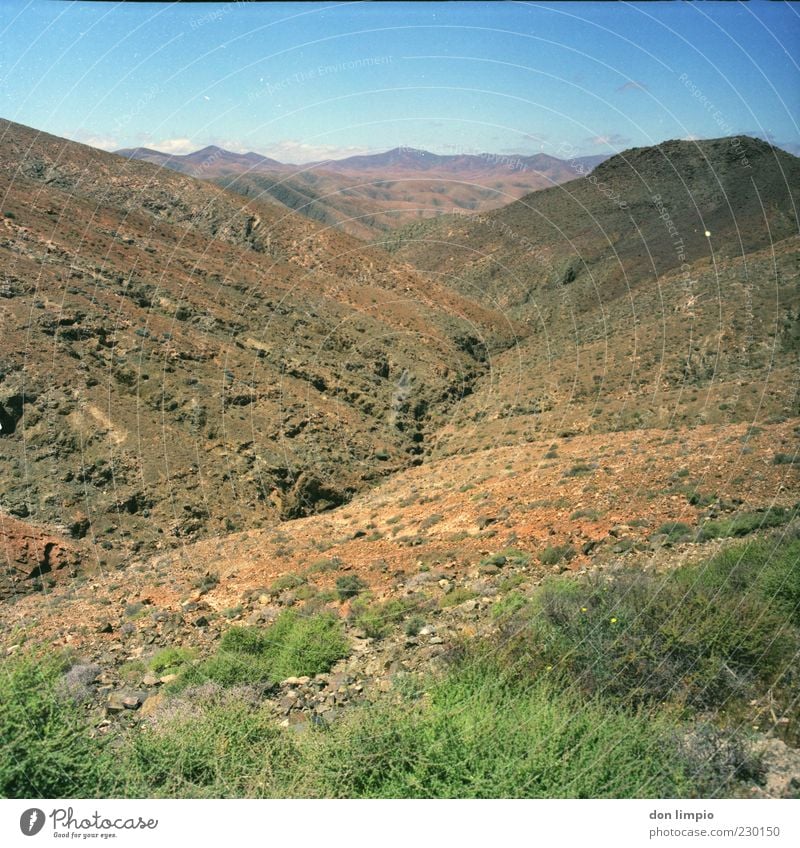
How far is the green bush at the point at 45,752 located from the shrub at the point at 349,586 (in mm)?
4973

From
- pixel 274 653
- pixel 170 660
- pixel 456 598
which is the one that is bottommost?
pixel 170 660

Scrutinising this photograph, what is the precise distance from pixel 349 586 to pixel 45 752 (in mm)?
5917

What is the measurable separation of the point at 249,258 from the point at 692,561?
31.8 m

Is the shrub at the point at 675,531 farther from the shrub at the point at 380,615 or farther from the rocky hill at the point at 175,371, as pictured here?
the rocky hill at the point at 175,371

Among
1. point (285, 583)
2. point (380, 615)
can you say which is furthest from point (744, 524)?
point (285, 583)

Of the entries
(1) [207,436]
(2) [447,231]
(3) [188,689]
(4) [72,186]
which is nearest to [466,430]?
(1) [207,436]

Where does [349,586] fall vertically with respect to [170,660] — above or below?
above

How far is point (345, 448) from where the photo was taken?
2489 centimetres

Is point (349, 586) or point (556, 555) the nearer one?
point (556, 555)

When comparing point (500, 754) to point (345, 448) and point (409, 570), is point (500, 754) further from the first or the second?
point (345, 448)

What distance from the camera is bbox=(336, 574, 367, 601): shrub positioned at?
468 inches

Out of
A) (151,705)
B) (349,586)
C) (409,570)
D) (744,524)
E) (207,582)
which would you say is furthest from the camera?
(207,582)

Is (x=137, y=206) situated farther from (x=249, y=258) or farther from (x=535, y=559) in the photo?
(x=535, y=559)
